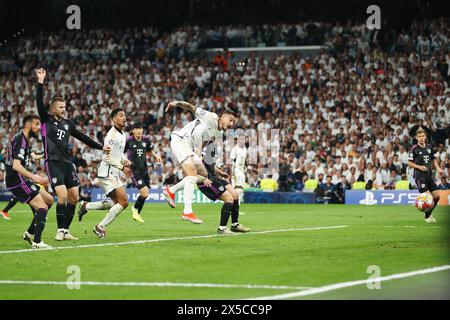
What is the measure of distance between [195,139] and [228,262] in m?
6.58

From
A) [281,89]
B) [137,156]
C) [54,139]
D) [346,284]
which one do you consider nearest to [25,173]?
[54,139]

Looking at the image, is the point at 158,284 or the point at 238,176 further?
the point at 238,176

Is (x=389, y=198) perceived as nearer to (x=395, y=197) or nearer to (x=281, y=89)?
(x=395, y=197)

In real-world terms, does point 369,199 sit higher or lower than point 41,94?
lower

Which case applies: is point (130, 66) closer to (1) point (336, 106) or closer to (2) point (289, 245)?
(1) point (336, 106)

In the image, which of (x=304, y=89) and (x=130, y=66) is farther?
(x=130, y=66)

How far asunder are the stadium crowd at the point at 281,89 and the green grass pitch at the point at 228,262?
1592cm

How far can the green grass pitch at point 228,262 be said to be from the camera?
9.52 m

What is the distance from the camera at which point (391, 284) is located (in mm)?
9938

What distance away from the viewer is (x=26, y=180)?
49.2 ft

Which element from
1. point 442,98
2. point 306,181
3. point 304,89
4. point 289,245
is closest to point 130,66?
point 304,89

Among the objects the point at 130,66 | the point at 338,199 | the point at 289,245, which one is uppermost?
the point at 130,66

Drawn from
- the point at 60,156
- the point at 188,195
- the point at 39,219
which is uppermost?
the point at 60,156
